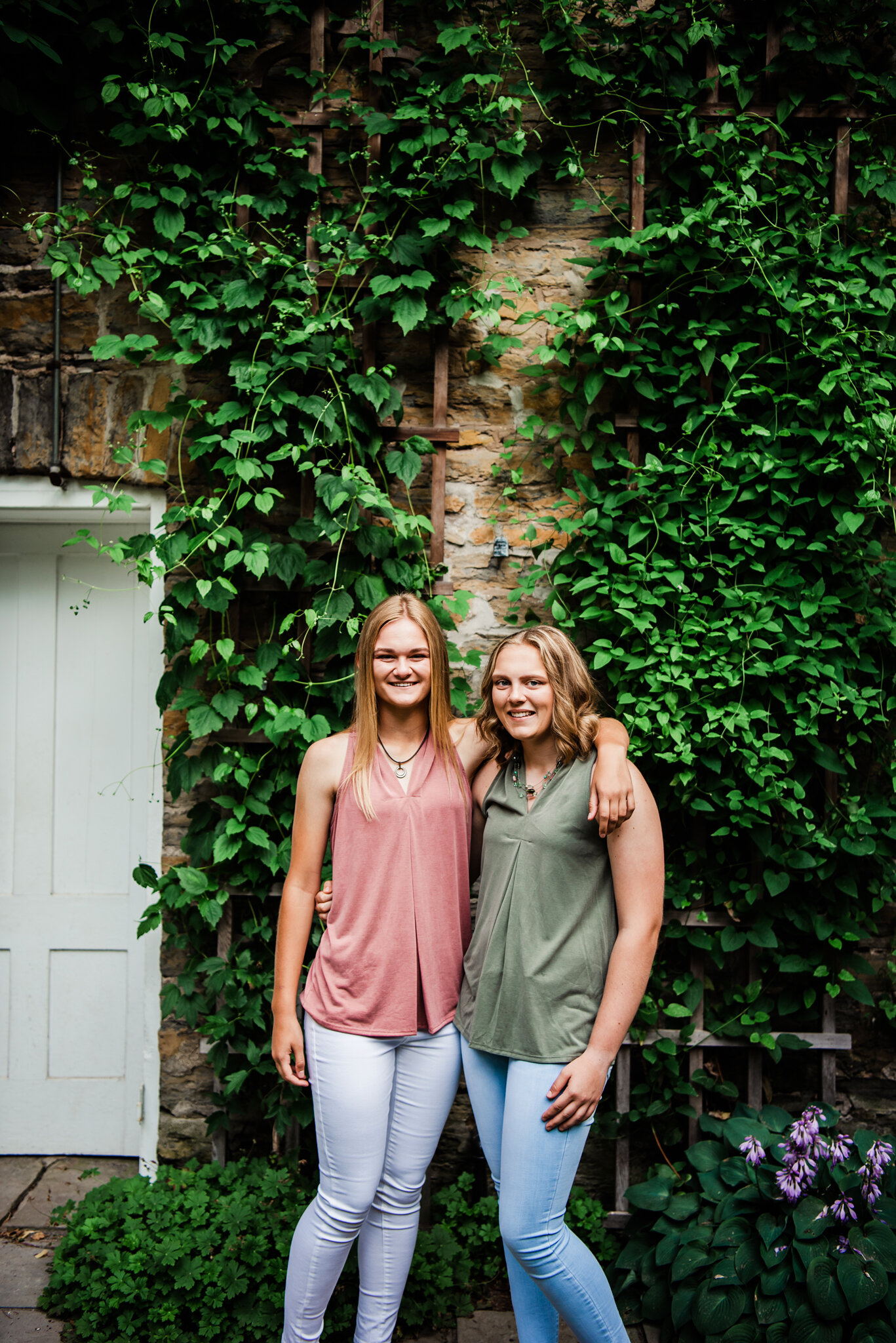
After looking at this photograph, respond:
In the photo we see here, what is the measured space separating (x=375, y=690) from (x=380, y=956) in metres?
0.58

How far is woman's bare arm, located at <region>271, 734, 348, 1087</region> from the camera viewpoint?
182cm

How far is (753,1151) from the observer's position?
2.19 m

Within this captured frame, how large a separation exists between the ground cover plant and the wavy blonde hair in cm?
70

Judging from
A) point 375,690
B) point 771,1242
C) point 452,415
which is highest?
point 452,415

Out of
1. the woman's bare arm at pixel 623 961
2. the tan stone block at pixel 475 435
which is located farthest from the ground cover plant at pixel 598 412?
the woman's bare arm at pixel 623 961

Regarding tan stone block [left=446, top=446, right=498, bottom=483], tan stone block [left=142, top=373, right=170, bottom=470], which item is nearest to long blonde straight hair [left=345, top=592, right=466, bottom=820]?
tan stone block [left=446, top=446, right=498, bottom=483]

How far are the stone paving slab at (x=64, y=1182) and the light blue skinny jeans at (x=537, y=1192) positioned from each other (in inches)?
60.1

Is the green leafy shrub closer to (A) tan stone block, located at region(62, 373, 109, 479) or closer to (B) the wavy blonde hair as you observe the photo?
(B) the wavy blonde hair

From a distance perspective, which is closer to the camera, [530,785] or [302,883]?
[530,785]

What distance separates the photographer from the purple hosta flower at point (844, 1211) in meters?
1.99

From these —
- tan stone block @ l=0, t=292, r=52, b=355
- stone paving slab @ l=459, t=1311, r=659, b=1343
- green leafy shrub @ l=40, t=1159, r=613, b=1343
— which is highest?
tan stone block @ l=0, t=292, r=52, b=355

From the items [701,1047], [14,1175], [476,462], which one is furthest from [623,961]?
[14,1175]

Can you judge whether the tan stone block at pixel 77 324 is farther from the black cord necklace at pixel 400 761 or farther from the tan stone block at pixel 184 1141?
the tan stone block at pixel 184 1141

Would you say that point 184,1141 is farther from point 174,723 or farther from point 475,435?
point 475,435
